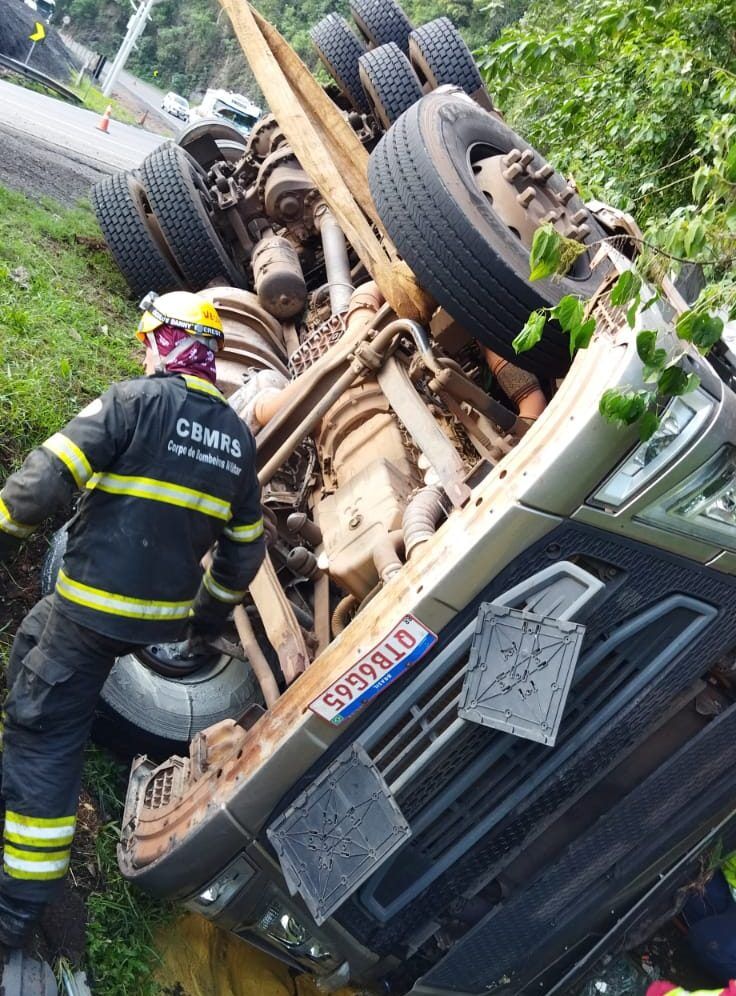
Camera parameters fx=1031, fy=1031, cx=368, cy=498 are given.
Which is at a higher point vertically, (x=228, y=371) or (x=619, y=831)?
(x=619, y=831)

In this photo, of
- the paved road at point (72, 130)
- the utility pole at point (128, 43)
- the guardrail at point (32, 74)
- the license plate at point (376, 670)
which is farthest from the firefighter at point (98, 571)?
the utility pole at point (128, 43)

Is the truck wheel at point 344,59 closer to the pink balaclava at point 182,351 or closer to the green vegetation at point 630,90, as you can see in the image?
the green vegetation at point 630,90

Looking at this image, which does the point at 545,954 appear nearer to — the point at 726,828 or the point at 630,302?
the point at 726,828

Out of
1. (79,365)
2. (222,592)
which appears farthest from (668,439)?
(79,365)

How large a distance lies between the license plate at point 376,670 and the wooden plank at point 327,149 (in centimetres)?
142

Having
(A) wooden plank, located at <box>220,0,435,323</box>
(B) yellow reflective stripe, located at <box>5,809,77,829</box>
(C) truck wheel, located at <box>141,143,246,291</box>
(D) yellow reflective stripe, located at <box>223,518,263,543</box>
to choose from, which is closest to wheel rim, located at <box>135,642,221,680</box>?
(D) yellow reflective stripe, located at <box>223,518,263,543</box>

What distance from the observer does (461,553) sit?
7.65 feet

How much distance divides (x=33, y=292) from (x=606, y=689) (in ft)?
11.7

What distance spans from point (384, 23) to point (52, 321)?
12.5 feet

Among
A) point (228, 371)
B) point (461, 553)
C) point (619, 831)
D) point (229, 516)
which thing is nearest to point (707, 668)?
point (619, 831)

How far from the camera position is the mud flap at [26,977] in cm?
232

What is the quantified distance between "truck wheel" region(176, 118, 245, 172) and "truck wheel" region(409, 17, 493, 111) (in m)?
1.39

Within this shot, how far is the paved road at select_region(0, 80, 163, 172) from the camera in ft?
34.0

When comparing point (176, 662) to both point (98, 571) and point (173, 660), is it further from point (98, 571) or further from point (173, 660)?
point (98, 571)
